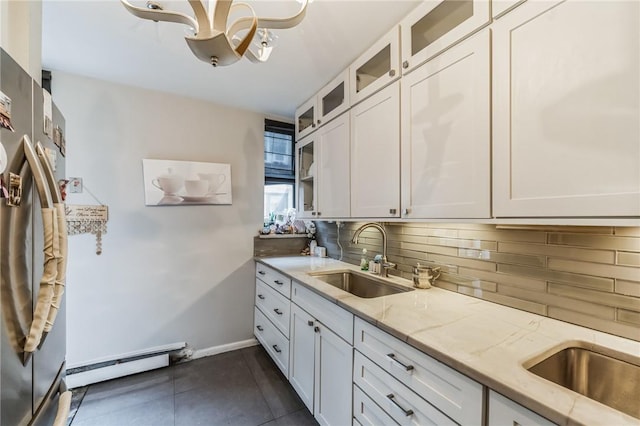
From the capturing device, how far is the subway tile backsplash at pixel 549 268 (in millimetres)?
947

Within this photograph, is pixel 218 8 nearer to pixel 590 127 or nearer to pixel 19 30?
pixel 19 30

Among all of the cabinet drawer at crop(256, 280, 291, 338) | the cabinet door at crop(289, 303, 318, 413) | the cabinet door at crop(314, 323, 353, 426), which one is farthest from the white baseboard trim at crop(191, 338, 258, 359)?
the cabinet door at crop(314, 323, 353, 426)

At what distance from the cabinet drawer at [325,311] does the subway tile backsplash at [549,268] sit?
0.63 metres

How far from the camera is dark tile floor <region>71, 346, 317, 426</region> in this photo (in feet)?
5.74

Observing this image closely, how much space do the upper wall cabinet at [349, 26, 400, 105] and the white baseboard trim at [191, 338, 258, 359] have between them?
2.41m

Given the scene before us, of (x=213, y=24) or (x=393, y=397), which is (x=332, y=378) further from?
(x=213, y=24)

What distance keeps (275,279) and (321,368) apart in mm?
859

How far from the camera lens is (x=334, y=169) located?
81.2 inches

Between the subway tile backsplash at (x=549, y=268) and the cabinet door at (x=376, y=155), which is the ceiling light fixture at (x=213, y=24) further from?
the subway tile backsplash at (x=549, y=268)

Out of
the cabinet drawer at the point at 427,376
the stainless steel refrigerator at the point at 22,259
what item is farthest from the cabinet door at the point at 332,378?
the stainless steel refrigerator at the point at 22,259

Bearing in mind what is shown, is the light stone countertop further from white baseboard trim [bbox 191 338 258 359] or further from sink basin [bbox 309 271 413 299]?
white baseboard trim [bbox 191 338 258 359]

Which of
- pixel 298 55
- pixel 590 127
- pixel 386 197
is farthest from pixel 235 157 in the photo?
pixel 590 127

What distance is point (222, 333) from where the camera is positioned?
261cm

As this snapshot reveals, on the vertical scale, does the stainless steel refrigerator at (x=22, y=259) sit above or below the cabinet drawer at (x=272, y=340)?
above
